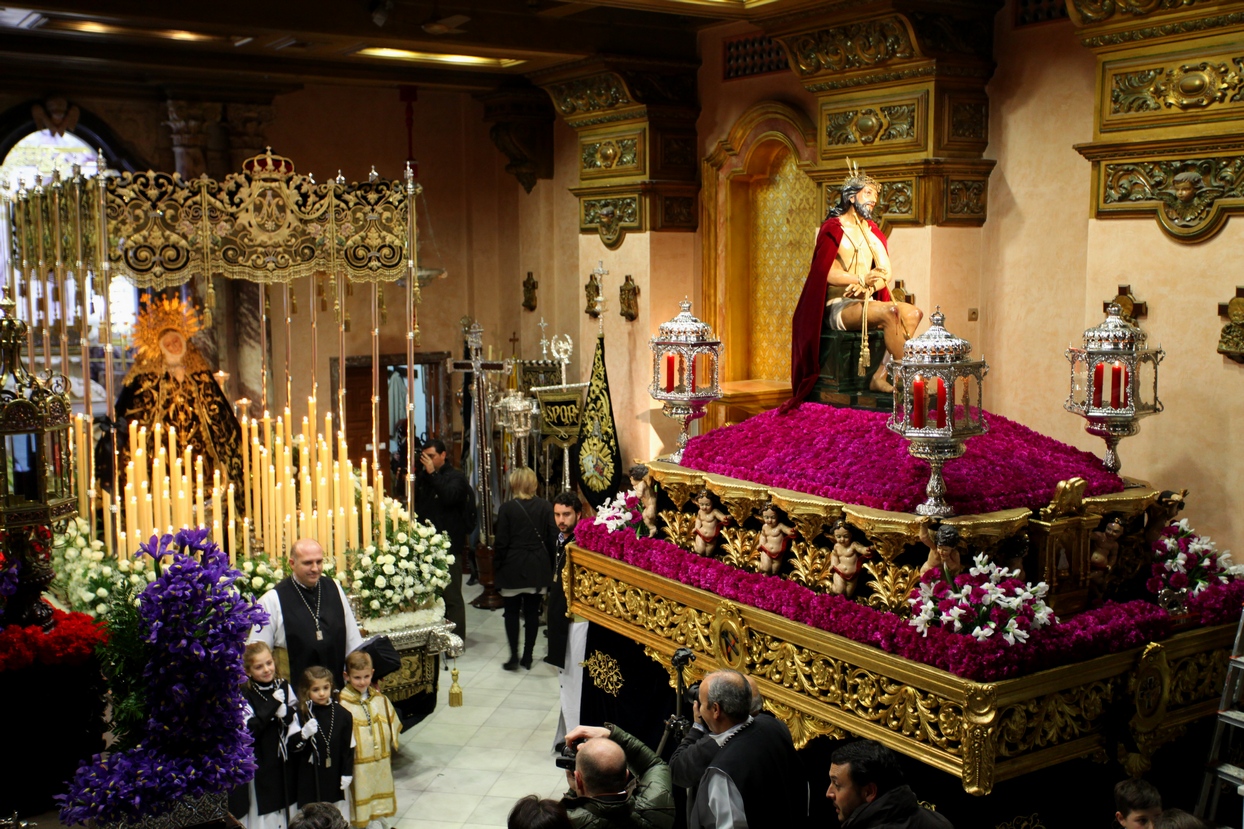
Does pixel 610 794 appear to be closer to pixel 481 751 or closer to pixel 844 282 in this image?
pixel 481 751

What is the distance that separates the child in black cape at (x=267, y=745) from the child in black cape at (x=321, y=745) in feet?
0.19

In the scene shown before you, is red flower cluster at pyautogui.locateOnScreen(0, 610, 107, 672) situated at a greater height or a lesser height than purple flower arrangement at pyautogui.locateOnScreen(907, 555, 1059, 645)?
lesser

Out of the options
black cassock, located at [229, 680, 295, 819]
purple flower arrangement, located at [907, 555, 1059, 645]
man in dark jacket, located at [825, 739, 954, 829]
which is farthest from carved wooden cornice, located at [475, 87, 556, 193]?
man in dark jacket, located at [825, 739, 954, 829]

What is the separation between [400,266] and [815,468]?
120 inches

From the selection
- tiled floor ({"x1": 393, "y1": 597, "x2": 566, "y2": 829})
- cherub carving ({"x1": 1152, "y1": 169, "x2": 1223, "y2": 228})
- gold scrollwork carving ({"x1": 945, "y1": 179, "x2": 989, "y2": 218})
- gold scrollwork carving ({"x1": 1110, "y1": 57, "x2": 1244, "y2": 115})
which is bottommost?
tiled floor ({"x1": 393, "y1": 597, "x2": 566, "y2": 829})

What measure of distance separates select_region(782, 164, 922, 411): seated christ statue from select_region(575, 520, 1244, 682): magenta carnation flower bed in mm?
1387

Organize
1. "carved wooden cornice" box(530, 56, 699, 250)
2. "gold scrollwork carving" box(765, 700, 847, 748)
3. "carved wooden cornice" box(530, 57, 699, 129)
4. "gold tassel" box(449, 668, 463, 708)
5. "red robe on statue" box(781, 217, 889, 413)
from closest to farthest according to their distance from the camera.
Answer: "gold scrollwork carving" box(765, 700, 847, 748), "red robe on statue" box(781, 217, 889, 413), "gold tassel" box(449, 668, 463, 708), "carved wooden cornice" box(530, 57, 699, 129), "carved wooden cornice" box(530, 56, 699, 250)

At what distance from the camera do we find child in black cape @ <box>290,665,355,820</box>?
5746 mm

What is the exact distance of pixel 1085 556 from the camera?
18.2 ft

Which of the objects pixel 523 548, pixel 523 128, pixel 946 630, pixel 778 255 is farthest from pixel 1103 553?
pixel 523 128

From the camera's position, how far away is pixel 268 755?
565 cm

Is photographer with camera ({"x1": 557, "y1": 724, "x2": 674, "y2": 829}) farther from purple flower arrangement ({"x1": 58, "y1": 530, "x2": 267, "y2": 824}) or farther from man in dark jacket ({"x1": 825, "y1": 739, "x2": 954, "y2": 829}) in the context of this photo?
purple flower arrangement ({"x1": 58, "y1": 530, "x2": 267, "y2": 824})

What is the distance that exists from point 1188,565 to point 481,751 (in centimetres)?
405

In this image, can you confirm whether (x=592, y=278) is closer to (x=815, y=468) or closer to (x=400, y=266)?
(x=400, y=266)
